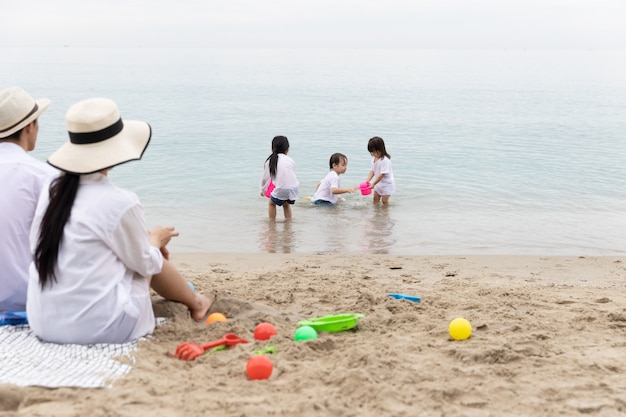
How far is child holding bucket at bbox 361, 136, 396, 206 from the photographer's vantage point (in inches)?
461

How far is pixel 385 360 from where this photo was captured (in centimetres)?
375

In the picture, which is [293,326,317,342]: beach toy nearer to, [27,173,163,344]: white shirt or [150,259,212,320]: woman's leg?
[150,259,212,320]: woman's leg

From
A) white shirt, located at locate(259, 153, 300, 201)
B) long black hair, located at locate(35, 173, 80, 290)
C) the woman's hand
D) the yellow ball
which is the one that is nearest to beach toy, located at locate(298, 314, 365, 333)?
the yellow ball

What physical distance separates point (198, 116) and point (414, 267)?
838 inches

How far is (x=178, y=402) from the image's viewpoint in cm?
318

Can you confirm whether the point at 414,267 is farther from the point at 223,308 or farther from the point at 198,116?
the point at 198,116

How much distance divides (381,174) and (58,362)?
8546 mm

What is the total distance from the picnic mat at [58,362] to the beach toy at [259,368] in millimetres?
622

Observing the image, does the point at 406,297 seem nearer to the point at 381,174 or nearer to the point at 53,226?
the point at 53,226

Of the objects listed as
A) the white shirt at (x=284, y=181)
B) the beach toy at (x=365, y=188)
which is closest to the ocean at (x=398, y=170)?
the beach toy at (x=365, y=188)

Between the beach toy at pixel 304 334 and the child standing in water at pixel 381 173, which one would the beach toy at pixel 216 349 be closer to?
the beach toy at pixel 304 334

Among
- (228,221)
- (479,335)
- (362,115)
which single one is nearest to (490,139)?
(362,115)

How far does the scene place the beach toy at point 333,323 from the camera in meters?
4.43

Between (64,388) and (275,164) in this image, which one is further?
(275,164)
